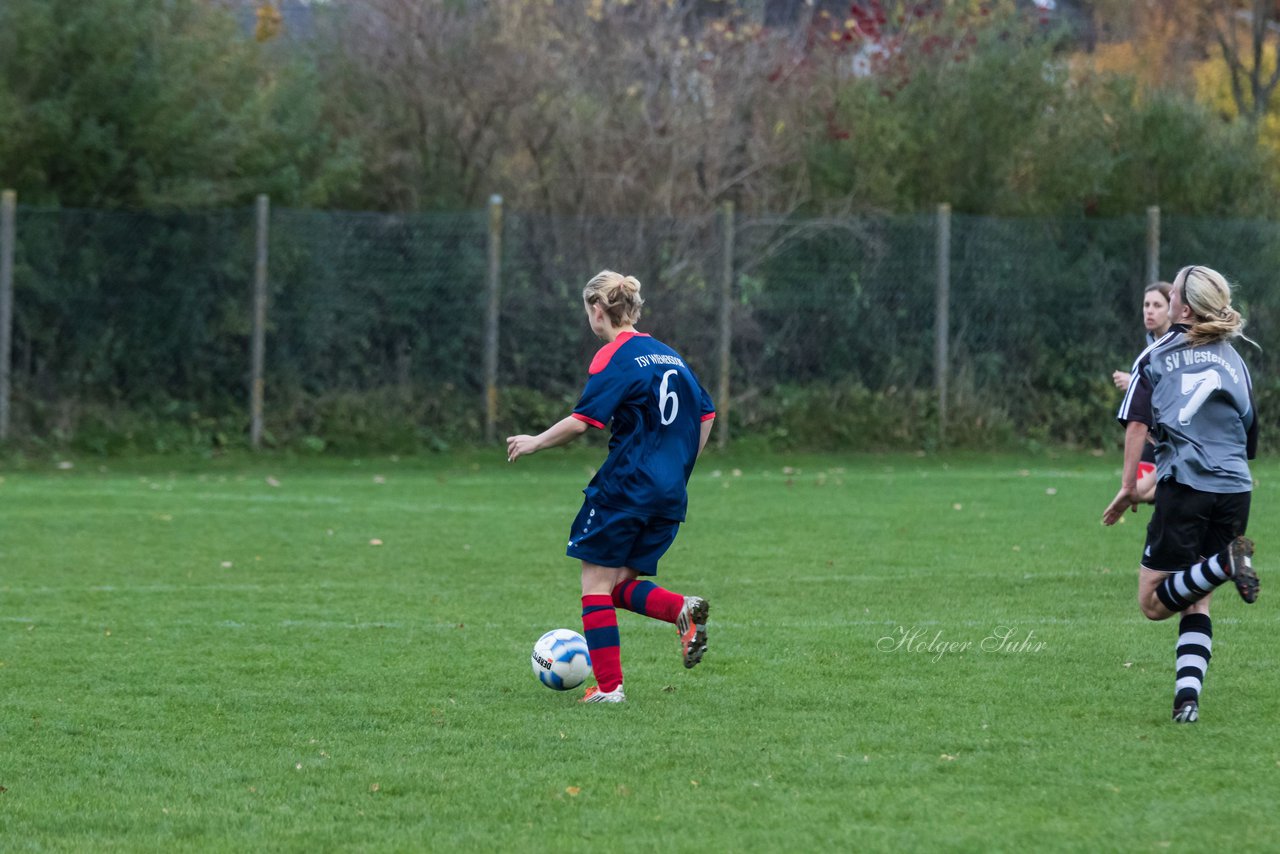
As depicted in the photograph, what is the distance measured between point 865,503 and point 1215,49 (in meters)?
19.0

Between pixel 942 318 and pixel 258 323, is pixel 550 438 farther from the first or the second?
pixel 942 318

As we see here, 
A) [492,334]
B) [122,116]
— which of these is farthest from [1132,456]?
[122,116]

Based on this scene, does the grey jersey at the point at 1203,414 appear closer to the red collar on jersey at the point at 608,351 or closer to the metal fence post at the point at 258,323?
the red collar on jersey at the point at 608,351

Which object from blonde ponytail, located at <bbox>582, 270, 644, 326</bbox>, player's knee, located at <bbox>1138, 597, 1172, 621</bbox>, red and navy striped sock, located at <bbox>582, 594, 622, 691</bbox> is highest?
blonde ponytail, located at <bbox>582, 270, 644, 326</bbox>

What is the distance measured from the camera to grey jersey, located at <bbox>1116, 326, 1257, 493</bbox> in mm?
5781

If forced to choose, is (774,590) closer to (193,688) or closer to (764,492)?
(193,688)

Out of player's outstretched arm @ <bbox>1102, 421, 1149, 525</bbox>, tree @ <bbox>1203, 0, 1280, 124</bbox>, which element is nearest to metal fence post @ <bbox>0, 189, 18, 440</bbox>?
player's outstretched arm @ <bbox>1102, 421, 1149, 525</bbox>

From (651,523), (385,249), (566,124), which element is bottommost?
(651,523)

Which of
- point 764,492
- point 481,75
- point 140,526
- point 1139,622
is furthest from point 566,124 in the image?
point 1139,622

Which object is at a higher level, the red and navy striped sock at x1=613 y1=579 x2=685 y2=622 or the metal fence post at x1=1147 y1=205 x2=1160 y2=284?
the metal fence post at x1=1147 y1=205 x2=1160 y2=284

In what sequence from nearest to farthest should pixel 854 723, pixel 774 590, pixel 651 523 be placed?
pixel 854 723
pixel 651 523
pixel 774 590

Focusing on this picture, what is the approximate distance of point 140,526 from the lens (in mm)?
11688

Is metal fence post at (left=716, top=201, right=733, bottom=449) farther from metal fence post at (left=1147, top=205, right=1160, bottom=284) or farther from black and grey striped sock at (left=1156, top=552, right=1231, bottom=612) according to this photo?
black and grey striped sock at (left=1156, top=552, right=1231, bottom=612)

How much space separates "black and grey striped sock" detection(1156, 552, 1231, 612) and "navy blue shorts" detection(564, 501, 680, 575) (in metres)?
1.80
